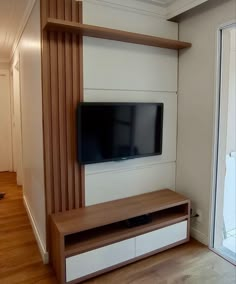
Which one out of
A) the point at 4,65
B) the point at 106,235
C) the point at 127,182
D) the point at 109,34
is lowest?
the point at 106,235

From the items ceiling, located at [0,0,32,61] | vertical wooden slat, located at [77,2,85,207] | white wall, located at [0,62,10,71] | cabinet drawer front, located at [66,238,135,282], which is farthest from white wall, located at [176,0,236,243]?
white wall, located at [0,62,10,71]

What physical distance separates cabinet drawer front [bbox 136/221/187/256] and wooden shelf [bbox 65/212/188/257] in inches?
2.0

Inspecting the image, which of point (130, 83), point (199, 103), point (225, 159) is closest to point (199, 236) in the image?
point (225, 159)

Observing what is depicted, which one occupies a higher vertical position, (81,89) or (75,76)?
(75,76)

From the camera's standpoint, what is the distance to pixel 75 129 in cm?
233

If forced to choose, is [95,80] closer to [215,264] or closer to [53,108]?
[53,108]

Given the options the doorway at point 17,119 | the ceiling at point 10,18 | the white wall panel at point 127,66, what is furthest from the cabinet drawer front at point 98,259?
the doorway at point 17,119

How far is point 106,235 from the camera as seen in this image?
226cm

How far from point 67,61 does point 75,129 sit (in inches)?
23.5

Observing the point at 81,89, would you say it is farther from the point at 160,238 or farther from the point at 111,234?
the point at 160,238

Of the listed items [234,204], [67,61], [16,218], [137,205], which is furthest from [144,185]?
[16,218]

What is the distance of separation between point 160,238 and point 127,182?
63 cm

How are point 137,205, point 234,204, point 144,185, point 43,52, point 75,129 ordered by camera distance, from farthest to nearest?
1. point 234,204
2. point 144,185
3. point 137,205
4. point 75,129
5. point 43,52

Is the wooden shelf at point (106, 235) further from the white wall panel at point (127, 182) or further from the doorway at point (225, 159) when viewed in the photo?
the doorway at point (225, 159)
